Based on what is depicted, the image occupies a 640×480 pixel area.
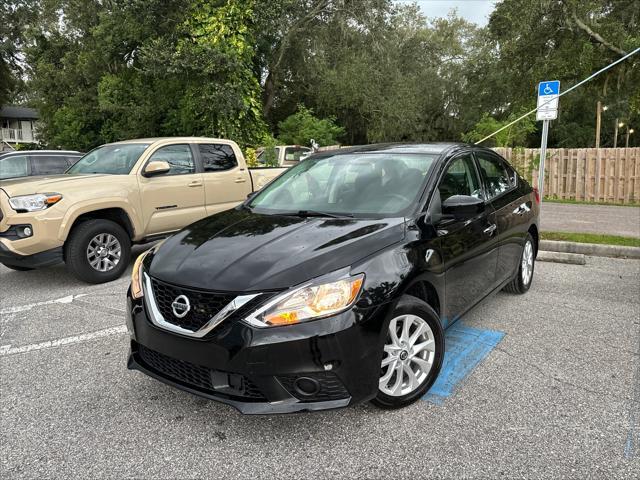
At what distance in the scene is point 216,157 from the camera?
25.1 feet

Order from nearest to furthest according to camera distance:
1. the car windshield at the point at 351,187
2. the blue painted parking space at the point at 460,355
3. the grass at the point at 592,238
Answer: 1. the blue painted parking space at the point at 460,355
2. the car windshield at the point at 351,187
3. the grass at the point at 592,238

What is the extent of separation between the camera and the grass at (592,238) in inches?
297

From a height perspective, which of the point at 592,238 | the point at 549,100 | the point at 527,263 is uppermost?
the point at 549,100

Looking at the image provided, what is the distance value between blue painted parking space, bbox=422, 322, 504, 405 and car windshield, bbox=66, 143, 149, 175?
4.71 meters

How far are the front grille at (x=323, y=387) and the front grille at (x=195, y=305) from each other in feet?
1.62

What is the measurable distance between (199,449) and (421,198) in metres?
2.12

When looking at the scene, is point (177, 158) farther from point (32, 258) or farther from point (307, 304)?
point (307, 304)

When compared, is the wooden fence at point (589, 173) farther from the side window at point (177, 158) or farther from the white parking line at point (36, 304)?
the white parking line at point (36, 304)

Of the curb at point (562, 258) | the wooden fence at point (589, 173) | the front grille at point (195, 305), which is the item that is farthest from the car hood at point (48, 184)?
the wooden fence at point (589, 173)

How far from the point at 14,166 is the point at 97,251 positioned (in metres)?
5.40

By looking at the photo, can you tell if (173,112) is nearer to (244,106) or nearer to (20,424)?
(244,106)

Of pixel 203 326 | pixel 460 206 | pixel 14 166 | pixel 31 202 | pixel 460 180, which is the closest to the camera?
pixel 203 326

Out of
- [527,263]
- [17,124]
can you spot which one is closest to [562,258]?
[527,263]

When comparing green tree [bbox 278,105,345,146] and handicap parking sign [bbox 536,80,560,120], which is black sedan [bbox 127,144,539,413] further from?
green tree [bbox 278,105,345,146]
